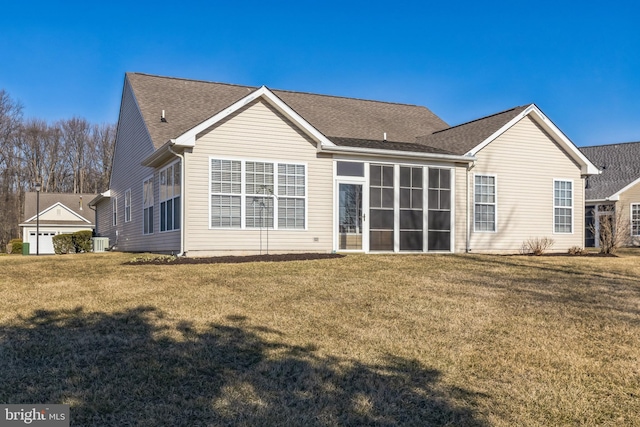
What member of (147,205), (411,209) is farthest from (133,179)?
(411,209)

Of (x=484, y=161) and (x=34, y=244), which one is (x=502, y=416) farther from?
(x=34, y=244)

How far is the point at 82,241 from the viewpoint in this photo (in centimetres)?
2281

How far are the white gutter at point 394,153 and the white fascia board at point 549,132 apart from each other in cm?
Answer: 42

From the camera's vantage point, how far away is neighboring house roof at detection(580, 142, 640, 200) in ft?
90.1

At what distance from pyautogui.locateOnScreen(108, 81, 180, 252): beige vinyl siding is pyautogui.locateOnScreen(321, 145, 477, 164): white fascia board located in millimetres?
4632

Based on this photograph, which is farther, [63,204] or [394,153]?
[63,204]

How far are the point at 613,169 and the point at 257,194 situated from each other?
23172 millimetres

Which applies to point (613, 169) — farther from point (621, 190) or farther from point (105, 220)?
point (105, 220)

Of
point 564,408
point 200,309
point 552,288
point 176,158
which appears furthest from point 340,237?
point 564,408

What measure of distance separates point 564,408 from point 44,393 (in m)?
3.90

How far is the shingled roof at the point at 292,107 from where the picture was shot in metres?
16.7

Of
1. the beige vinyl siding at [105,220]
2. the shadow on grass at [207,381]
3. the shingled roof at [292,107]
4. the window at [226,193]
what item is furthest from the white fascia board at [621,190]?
the shadow on grass at [207,381]

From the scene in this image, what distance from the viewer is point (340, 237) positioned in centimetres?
1543

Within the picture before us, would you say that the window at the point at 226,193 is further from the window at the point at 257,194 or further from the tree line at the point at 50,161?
the tree line at the point at 50,161
